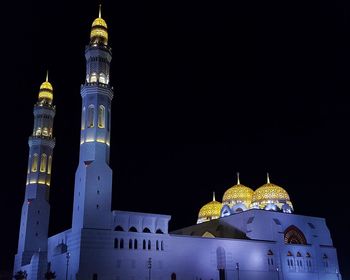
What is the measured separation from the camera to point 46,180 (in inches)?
2594

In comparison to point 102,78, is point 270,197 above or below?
below

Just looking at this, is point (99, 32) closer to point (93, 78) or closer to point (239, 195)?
point (93, 78)

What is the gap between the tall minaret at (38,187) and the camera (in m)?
62.4

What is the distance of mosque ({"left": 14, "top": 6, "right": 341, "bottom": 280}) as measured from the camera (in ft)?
163

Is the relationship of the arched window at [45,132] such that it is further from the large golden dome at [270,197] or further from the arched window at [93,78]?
the large golden dome at [270,197]

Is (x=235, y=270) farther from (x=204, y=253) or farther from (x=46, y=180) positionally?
(x=46, y=180)

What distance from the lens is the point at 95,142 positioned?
52656mm

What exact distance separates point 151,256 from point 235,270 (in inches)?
518

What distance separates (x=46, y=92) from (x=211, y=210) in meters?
35.6

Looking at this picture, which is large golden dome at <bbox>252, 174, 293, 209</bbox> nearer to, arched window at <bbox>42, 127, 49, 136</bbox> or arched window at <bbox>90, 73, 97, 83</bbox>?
arched window at <bbox>90, 73, 97, 83</bbox>

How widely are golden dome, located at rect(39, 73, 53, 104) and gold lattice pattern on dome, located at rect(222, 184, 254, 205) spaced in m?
34.3

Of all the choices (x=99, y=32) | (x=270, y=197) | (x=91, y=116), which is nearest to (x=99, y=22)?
(x=99, y=32)

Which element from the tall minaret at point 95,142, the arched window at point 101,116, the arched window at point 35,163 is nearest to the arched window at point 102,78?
the tall minaret at point 95,142

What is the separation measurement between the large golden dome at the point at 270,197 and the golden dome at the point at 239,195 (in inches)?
65.5
